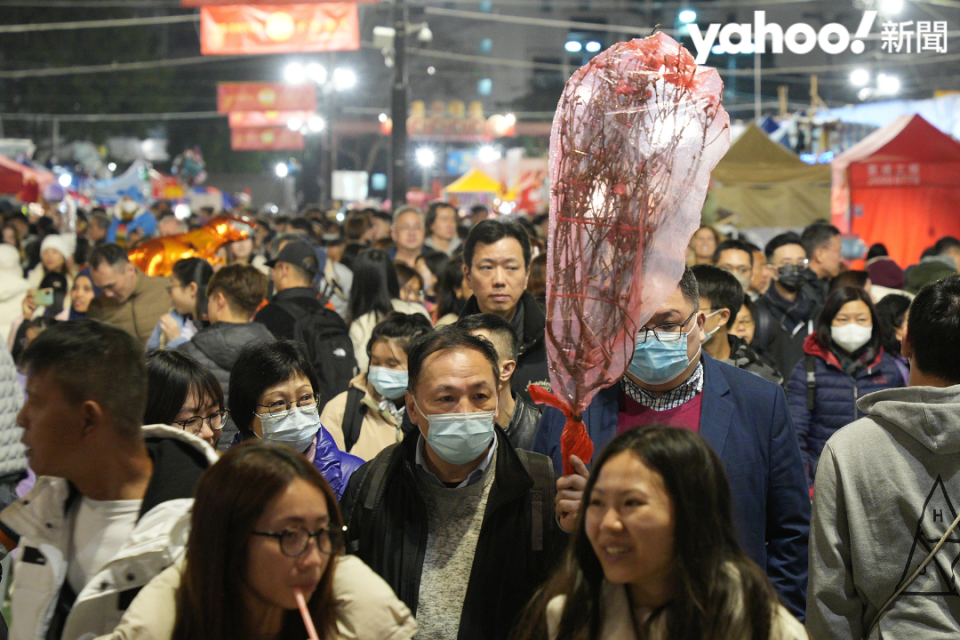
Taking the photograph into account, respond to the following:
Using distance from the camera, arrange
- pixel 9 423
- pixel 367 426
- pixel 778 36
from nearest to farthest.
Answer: pixel 367 426 < pixel 9 423 < pixel 778 36

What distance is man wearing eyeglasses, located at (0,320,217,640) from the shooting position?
2314 millimetres

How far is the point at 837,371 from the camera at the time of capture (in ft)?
18.6

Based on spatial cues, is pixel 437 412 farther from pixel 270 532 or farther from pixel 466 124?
pixel 466 124

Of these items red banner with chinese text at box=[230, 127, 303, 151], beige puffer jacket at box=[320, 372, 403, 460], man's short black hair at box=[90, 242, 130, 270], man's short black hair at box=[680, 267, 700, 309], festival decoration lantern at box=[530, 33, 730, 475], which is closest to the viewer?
festival decoration lantern at box=[530, 33, 730, 475]

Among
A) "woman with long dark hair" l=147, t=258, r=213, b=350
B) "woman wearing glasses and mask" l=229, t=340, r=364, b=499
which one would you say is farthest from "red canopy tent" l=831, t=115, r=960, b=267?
"woman wearing glasses and mask" l=229, t=340, r=364, b=499

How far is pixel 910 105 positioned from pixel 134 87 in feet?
116

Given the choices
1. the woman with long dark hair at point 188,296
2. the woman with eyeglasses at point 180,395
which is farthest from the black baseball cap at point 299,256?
the woman with eyeglasses at point 180,395

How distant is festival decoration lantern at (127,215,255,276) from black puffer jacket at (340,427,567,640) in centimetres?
677

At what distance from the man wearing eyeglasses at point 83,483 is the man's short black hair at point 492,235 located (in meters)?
2.89

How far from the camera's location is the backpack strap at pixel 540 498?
118 inches

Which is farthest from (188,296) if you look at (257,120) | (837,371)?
(257,120)

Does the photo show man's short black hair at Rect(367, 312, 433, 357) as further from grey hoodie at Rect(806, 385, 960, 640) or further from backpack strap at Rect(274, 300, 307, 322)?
grey hoodie at Rect(806, 385, 960, 640)

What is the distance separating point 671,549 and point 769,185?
14.7 meters

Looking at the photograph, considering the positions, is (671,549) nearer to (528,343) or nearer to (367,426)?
(367,426)
